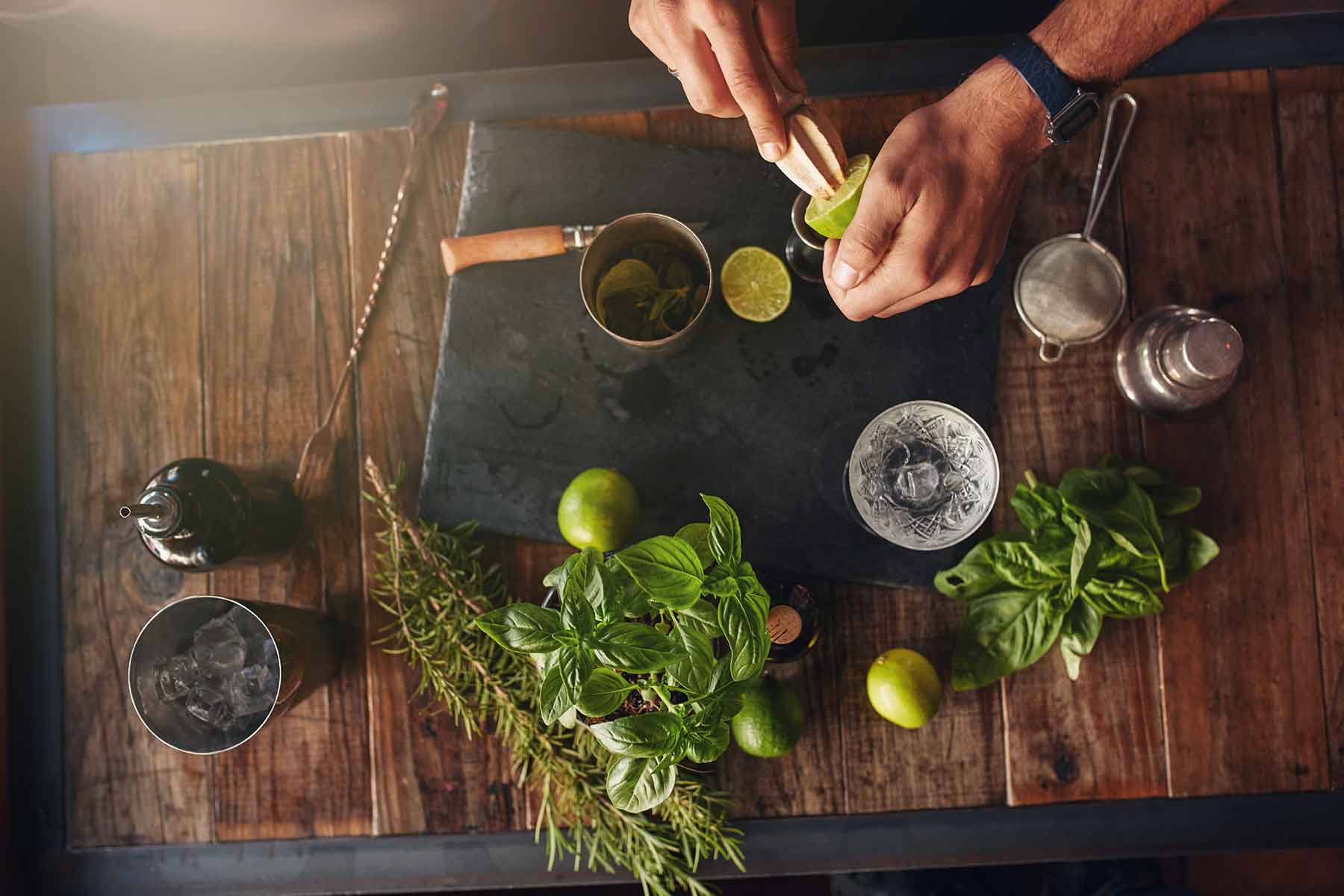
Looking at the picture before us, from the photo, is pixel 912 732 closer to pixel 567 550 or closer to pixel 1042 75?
pixel 567 550

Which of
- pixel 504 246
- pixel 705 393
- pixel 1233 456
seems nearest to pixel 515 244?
pixel 504 246

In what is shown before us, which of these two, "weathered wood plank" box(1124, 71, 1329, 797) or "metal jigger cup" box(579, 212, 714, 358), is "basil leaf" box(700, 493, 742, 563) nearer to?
"metal jigger cup" box(579, 212, 714, 358)

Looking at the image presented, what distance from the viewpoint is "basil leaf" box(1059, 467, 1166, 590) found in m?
1.13

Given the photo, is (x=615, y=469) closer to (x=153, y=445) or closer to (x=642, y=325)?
(x=642, y=325)

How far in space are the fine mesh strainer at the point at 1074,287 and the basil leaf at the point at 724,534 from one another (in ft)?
2.28

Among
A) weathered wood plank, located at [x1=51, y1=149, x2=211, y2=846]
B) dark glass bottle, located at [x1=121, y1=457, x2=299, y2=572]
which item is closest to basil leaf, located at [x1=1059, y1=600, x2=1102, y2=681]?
dark glass bottle, located at [x1=121, y1=457, x2=299, y2=572]

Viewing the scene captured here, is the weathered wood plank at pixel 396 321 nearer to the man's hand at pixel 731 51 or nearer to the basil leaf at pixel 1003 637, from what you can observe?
the man's hand at pixel 731 51

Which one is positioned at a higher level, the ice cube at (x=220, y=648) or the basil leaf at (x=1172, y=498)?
the basil leaf at (x=1172, y=498)

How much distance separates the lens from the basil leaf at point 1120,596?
118cm

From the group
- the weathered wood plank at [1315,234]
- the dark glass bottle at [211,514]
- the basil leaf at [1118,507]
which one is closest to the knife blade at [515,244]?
the dark glass bottle at [211,514]

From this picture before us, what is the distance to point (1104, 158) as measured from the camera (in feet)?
4.36

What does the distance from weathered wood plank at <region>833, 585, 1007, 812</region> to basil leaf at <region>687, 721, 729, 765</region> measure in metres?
0.47

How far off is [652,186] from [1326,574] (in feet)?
3.98

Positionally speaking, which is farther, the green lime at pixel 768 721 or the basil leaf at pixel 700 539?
the green lime at pixel 768 721
